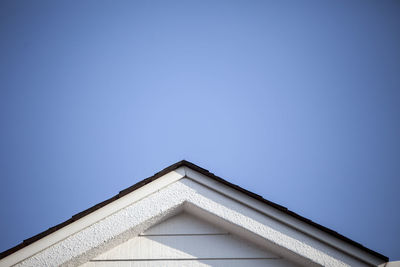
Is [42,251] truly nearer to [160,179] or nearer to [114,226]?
[114,226]

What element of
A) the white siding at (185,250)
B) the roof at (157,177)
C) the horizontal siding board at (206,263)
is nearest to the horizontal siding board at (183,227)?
the white siding at (185,250)

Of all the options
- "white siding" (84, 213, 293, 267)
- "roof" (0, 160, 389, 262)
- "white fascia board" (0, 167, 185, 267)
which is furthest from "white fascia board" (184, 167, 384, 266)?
"white siding" (84, 213, 293, 267)

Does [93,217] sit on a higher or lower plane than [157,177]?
lower

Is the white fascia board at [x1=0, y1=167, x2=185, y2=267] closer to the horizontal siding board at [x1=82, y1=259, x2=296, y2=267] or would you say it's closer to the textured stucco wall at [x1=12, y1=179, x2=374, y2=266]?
the textured stucco wall at [x1=12, y1=179, x2=374, y2=266]

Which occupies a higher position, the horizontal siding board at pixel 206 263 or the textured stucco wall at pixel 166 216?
the textured stucco wall at pixel 166 216

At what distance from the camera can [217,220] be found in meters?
2.96

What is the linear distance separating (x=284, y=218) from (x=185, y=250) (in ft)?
3.05

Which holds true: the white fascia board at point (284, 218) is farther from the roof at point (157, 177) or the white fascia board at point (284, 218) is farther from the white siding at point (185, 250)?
the white siding at point (185, 250)

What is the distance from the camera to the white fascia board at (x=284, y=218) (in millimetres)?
2699

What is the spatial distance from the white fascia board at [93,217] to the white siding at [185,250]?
33cm

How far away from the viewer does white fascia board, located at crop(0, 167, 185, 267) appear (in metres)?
2.58

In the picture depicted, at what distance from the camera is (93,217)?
9.19 feet

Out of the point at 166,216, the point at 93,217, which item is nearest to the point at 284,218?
the point at 166,216

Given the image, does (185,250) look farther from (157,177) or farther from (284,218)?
(284,218)
